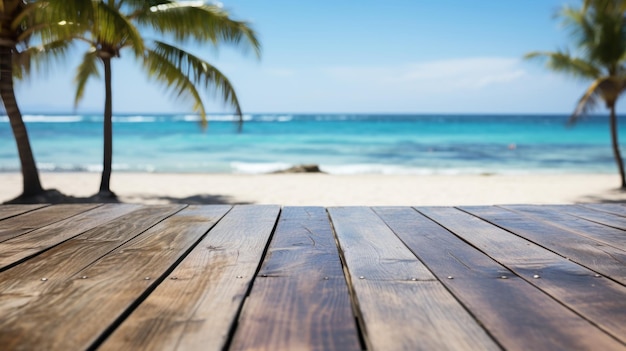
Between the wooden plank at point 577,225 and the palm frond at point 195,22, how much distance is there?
6.30 metres

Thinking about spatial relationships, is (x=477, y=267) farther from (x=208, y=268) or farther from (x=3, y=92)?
(x=3, y=92)

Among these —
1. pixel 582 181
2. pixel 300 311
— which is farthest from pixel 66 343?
pixel 582 181

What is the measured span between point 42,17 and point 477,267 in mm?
6784

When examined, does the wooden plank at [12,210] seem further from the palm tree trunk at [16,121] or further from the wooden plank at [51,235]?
the palm tree trunk at [16,121]

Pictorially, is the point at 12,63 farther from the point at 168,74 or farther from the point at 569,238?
the point at 569,238

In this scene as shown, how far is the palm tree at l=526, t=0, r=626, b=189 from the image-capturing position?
9.38m

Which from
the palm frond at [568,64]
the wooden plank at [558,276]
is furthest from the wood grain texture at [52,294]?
the palm frond at [568,64]

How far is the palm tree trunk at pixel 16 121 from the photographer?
6.92 meters

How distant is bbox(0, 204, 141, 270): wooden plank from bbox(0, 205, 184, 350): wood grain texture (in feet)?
0.15

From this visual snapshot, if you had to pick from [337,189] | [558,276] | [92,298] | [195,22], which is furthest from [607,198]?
[92,298]

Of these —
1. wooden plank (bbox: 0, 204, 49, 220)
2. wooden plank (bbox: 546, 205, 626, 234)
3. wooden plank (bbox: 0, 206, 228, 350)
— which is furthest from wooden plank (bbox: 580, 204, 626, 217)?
wooden plank (bbox: 0, 204, 49, 220)

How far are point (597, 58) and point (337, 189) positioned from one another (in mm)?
5560

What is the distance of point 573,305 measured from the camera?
3.36ft

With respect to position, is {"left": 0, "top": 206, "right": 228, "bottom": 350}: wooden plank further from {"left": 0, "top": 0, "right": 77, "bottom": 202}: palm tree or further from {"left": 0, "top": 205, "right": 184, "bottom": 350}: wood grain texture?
{"left": 0, "top": 0, "right": 77, "bottom": 202}: palm tree
